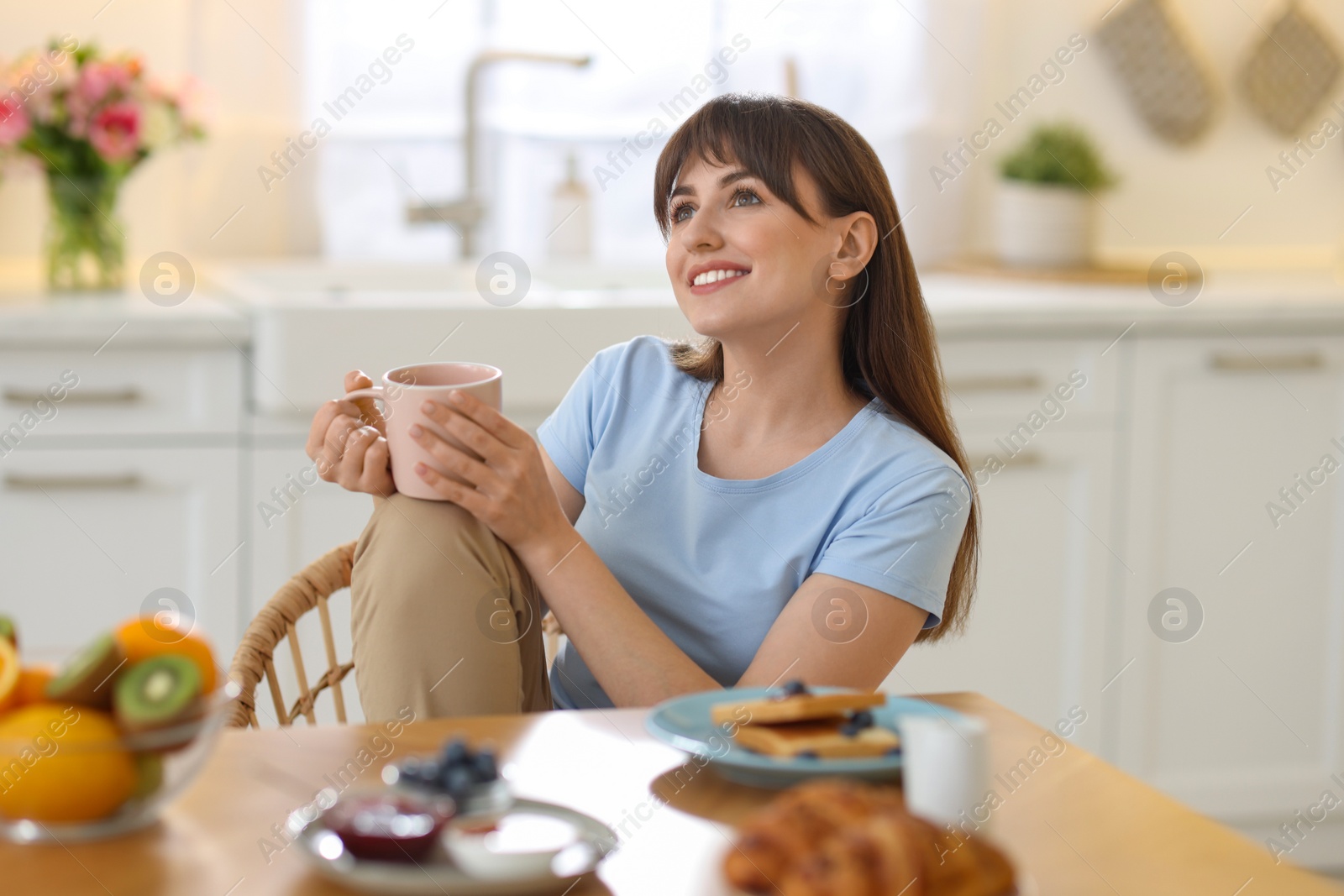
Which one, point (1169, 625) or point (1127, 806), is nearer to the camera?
point (1127, 806)

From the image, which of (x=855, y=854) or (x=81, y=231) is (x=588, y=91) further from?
(x=855, y=854)

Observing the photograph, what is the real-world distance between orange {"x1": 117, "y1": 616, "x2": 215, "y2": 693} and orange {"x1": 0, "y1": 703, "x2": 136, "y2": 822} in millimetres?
38

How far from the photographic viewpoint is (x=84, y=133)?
213cm

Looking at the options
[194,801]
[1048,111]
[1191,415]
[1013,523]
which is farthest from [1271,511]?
[194,801]

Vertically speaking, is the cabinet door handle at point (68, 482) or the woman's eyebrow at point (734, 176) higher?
the woman's eyebrow at point (734, 176)

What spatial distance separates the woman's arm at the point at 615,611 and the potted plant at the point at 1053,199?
1.55m

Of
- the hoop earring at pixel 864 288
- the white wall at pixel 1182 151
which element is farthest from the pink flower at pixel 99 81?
the white wall at pixel 1182 151

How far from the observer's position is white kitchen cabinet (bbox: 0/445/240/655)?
1925 millimetres

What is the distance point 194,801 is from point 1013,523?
5.49 ft

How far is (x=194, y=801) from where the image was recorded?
745mm

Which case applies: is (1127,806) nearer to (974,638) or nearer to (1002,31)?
(974,638)

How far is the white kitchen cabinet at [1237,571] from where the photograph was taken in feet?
7.37

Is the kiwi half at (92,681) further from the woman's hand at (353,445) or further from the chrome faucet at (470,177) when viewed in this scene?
the chrome faucet at (470,177)

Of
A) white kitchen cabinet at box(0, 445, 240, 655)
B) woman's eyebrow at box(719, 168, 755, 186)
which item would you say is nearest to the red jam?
woman's eyebrow at box(719, 168, 755, 186)
